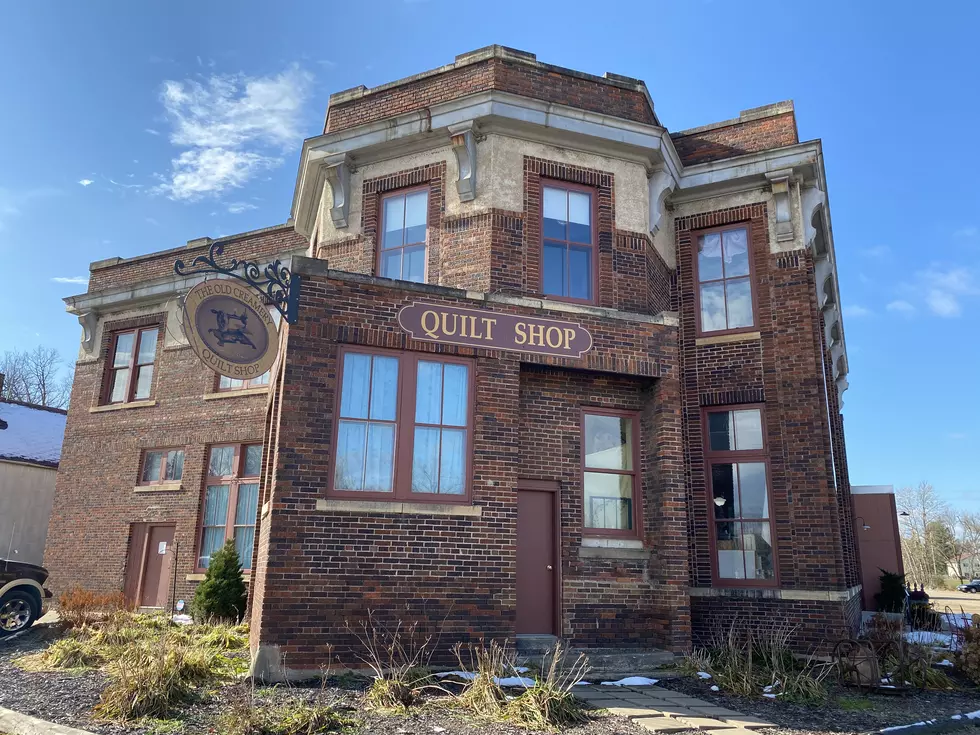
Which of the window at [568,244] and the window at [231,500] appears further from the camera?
the window at [231,500]

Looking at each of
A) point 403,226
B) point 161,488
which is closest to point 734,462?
point 403,226

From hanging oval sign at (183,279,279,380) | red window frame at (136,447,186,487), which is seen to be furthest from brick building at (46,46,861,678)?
red window frame at (136,447,186,487)

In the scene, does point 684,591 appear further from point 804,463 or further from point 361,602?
point 361,602

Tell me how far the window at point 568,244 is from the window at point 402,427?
2684 mm

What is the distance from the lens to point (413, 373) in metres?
10.4

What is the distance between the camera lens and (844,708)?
8719 millimetres

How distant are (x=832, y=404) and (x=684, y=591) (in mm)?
8264

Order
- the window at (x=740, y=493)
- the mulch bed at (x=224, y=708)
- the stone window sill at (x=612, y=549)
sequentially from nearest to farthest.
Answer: the mulch bed at (x=224, y=708) < the stone window sill at (x=612, y=549) < the window at (x=740, y=493)

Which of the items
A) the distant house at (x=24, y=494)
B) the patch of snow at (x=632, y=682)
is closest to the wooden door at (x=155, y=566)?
the distant house at (x=24, y=494)

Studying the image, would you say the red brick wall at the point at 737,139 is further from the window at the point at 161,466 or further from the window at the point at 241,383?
the window at the point at 161,466

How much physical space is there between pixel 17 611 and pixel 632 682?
10416mm

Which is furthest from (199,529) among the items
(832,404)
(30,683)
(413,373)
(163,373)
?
(832,404)

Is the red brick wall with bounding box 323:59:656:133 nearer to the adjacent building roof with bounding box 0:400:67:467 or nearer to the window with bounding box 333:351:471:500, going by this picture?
the window with bounding box 333:351:471:500

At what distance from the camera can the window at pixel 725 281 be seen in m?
13.7
